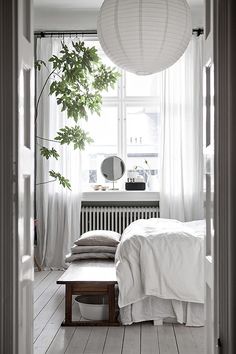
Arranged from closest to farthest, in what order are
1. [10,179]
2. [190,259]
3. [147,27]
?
[10,179]
[147,27]
[190,259]

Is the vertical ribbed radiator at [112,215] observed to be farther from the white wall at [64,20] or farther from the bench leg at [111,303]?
the bench leg at [111,303]

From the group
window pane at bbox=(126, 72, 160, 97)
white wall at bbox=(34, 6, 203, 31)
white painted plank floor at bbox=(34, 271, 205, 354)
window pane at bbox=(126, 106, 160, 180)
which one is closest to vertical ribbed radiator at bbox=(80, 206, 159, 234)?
window pane at bbox=(126, 106, 160, 180)

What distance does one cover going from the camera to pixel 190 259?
171 inches

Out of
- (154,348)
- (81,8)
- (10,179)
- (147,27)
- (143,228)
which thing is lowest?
(154,348)

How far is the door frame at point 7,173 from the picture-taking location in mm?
2281

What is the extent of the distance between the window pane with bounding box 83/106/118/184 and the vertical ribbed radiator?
0.44 meters

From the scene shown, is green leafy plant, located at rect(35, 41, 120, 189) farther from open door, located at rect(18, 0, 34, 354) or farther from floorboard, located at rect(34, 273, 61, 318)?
open door, located at rect(18, 0, 34, 354)

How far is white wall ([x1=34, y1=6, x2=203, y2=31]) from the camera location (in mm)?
7410

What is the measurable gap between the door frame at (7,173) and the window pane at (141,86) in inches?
211

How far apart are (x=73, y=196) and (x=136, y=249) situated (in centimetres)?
297

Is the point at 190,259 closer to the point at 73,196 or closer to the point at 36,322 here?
the point at 36,322

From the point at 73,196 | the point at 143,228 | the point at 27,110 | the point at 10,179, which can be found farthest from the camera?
the point at 73,196

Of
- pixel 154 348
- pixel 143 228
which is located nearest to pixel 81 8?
pixel 143 228

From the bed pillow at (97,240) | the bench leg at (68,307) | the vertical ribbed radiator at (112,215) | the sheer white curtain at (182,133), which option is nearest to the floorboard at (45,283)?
the bed pillow at (97,240)
